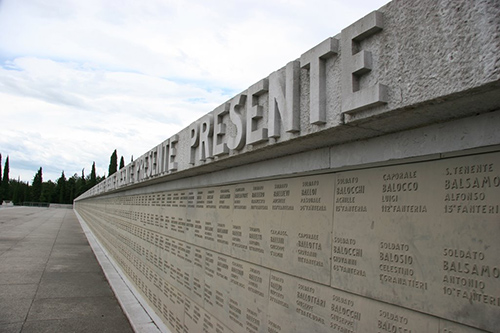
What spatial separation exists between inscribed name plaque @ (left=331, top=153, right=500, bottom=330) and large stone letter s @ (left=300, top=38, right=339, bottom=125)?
18.5 inches

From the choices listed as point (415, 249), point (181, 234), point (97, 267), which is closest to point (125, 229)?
point (97, 267)

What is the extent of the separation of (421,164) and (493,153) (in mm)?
354

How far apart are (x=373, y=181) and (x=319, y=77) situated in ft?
2.29

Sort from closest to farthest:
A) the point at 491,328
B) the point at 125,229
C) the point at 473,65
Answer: the point at 473,65, the point at 491,328, the point at 125,229

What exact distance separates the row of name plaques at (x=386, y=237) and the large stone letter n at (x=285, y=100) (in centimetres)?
47

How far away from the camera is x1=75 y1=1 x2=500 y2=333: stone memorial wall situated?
1546 millimetres

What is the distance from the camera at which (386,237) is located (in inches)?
78.9

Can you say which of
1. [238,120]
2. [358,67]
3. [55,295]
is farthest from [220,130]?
[55,295]

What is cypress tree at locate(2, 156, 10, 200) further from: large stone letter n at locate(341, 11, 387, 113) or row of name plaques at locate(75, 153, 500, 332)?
large stone letter n at locate(341, 11, 387, 113)

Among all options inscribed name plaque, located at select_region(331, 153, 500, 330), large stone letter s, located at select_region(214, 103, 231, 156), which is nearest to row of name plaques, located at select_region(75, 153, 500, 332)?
inscribed name plaque, located at select_region(331, 153, 500, 330)

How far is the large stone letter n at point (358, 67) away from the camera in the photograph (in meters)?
1.76

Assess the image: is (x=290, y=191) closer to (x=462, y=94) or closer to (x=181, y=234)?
(x=462, y=94)

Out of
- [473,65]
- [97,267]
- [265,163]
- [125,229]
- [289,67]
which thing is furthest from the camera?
[97,267]

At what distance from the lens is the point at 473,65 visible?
1390 millimetres
